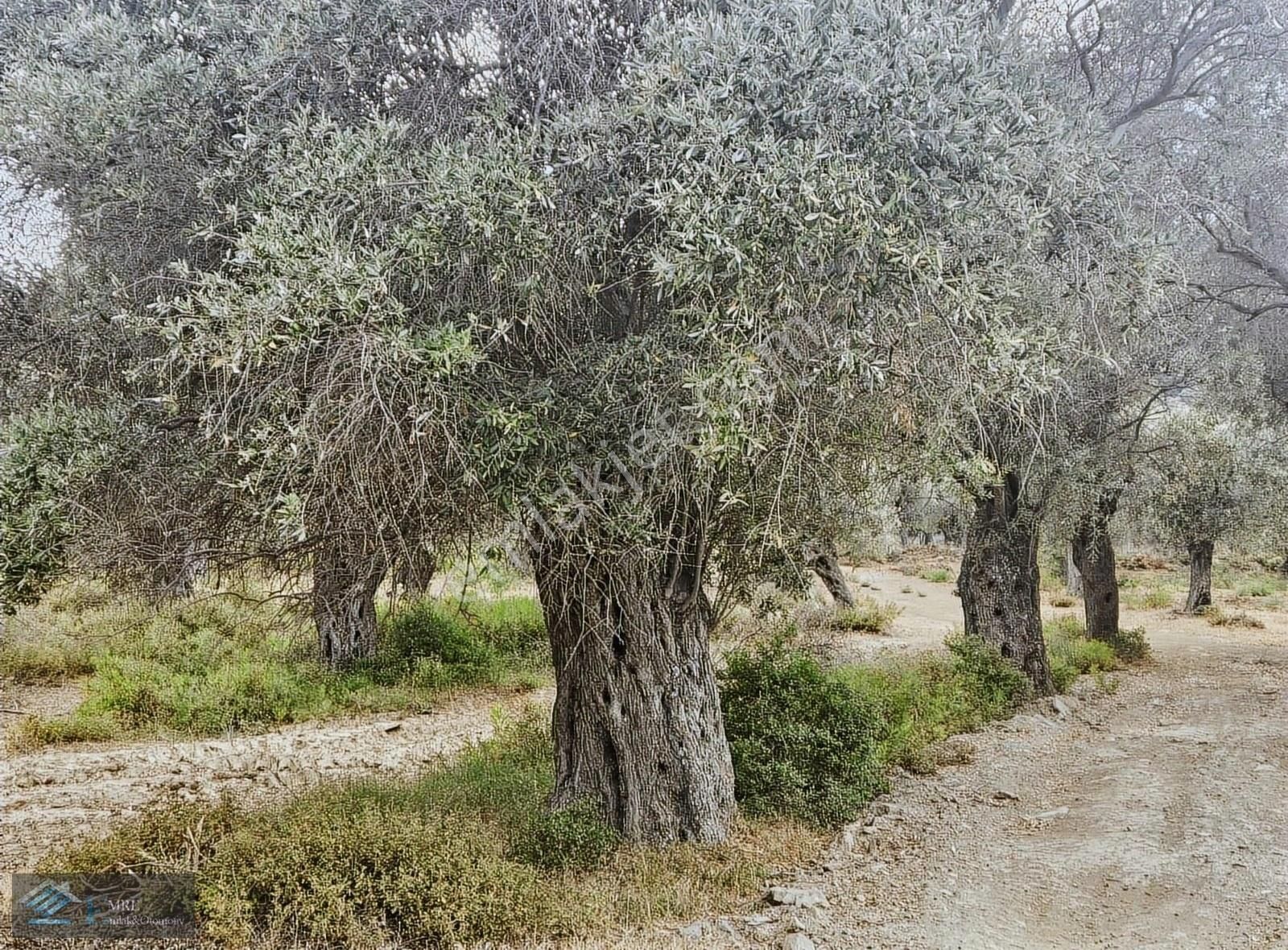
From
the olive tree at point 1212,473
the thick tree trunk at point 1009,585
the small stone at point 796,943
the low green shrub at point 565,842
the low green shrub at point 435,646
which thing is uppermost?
the olive tree at point 1212,473

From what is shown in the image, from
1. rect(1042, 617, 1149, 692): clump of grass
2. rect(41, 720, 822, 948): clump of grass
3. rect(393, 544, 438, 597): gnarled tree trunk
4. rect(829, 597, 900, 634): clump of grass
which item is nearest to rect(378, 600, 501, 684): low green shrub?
rect(41, 720, 822, 948): clump of grass

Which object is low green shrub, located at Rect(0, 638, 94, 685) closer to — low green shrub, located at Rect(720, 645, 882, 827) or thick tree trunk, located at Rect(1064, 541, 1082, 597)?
low green shrub, located at Rect(720, 645, 882, 827)

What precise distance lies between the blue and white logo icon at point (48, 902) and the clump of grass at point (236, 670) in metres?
4.79

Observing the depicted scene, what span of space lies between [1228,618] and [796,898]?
21226mm

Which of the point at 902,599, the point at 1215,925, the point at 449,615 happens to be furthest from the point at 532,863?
the point at 902,599

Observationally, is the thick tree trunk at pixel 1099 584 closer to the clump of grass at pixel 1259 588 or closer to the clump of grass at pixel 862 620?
the clump of grass at pixel 862 620

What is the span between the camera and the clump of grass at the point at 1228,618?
21797 millimetres

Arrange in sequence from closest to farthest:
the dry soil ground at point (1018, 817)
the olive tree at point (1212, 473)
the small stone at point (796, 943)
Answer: the small stone at point (796, 943) < the dry soil ground at point (1018, 817) < the olive tree at point (1212, 473)

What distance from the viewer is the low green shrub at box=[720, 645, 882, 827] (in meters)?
8.23

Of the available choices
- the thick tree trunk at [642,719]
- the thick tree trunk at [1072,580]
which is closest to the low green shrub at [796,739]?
the thick tree trunk at [642,719]

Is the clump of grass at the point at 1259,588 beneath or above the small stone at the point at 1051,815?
above

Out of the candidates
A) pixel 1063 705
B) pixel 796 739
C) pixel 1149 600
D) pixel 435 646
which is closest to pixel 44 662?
pixel 435 646

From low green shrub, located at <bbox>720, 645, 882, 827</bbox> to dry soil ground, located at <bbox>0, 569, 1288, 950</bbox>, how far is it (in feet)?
1.33

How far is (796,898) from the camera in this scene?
21.2ft
